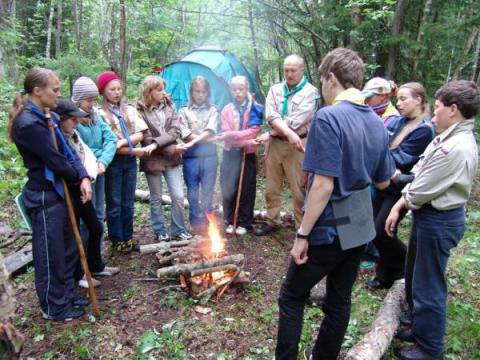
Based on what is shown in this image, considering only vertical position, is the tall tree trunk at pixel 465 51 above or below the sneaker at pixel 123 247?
above

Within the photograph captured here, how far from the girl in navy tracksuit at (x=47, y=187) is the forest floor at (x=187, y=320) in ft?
1.02

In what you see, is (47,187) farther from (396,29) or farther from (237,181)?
(396,29)

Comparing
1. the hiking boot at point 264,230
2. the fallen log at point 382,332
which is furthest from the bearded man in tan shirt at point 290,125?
the fallen log at point 382,332

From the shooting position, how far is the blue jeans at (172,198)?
4.78m

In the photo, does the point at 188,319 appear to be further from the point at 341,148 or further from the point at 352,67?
the point at 352,67

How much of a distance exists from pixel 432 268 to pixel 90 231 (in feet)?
10.6

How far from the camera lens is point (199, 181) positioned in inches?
203

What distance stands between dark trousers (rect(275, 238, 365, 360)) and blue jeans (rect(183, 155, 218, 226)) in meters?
2.83

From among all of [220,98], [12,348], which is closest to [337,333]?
[12,348]

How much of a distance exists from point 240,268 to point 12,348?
2.35m

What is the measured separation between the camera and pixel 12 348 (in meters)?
2.01

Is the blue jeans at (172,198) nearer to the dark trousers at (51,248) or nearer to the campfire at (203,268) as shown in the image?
the campfire at (203,268)

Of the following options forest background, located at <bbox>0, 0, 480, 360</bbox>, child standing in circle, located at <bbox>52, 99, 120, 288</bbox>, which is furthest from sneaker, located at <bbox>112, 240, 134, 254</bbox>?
child standing in circle, located at <bbox>52, 99, 120, 288</bbox>

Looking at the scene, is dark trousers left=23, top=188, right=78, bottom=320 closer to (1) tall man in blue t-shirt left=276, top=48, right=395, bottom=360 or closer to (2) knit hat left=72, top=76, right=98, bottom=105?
(2) knit hat left=72, top=76, right=98, bottom=105
